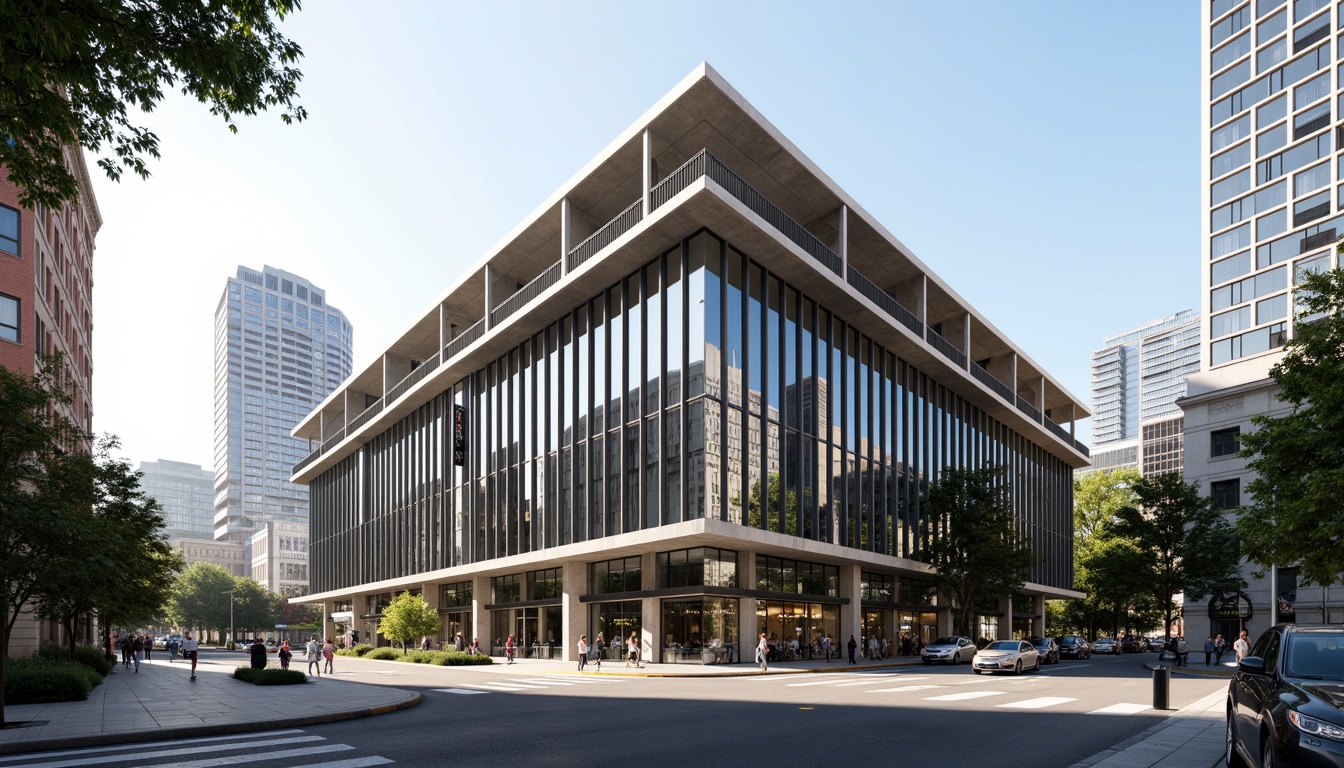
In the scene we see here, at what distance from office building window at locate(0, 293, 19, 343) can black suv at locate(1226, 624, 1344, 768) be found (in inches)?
1660

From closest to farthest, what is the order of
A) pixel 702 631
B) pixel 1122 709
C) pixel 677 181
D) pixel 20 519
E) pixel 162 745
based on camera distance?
pixel 162 745 → pixel 20 519 → pixel 1122 709 → pixel 677 181 → pixel 702 631

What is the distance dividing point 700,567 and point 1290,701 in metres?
30.3

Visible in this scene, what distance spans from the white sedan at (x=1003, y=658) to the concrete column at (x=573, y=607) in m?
19.4

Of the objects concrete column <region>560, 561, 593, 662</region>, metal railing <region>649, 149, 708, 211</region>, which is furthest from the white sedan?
metal railing <region>649, 149, 708, 211</region>

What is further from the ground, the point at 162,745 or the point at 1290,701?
the point at 1290,701

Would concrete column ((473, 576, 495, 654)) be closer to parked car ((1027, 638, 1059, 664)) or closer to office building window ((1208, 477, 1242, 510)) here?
parked car ((1027, 638, 1059, 664))

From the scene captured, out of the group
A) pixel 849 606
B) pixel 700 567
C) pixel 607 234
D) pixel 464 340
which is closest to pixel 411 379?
pixel 464 340

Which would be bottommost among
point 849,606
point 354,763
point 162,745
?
point 849,606

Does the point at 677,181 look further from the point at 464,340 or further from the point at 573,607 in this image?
the point at 573,607

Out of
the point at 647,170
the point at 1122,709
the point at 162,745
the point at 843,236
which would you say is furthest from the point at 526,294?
the point at 1122,709

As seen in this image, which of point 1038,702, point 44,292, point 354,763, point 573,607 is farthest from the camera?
point 573,607

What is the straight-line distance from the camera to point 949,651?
40.7 meters

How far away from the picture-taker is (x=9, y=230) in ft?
117

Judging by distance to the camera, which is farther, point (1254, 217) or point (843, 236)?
point (1254, 217)
